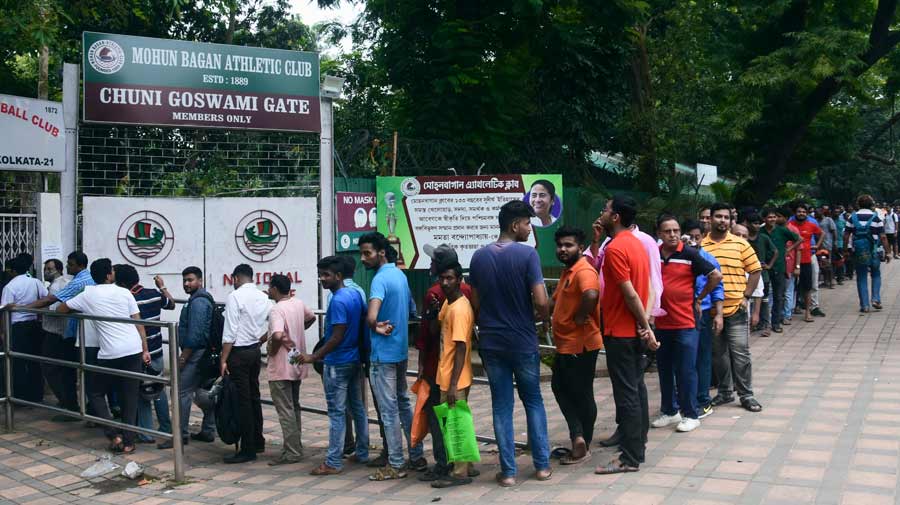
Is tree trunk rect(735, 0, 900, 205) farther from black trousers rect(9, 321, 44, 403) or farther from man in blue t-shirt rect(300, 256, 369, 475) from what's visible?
black trousers rect(9, 321, 44, 403)

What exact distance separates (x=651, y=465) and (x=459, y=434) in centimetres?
134

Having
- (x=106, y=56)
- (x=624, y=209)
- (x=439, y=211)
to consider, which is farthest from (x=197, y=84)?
(x=624, y=209)

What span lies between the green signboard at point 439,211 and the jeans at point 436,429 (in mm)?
5495

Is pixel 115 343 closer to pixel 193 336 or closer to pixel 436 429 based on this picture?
pixel 193 336

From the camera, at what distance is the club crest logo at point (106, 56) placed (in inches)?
396

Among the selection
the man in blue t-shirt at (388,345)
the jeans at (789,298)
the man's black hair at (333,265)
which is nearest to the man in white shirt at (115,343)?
the man's black hair at (333,265)

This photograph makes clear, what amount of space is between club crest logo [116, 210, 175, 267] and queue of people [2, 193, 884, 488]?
1.61 m

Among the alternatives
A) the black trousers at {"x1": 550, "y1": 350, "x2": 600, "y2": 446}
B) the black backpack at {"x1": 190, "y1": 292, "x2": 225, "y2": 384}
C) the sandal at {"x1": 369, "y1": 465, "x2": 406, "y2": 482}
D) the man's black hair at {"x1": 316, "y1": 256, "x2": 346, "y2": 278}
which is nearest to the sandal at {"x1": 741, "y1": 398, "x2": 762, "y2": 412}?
the black trousers at {"x1": 550, "y1": 350, "x2": 600, "y2": 446}

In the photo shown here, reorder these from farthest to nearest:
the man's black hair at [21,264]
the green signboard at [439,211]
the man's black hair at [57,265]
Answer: the green signboard at [439,211] → the man's black hair at [57,265] → the man's black hair at [21,264]

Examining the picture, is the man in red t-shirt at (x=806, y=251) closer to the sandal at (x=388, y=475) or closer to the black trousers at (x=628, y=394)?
the black trousers at (x=628, y=394)

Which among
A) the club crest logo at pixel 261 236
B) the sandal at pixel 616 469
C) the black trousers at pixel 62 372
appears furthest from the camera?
the club crest logo at pixel 261 236

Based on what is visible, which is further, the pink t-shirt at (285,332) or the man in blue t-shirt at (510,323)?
the pink t-shirt at (285,332)

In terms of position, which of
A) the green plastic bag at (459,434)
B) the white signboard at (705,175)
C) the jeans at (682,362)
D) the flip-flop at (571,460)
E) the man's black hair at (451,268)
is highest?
the white signboard at (705,175)

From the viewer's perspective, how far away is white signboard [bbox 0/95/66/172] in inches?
367
